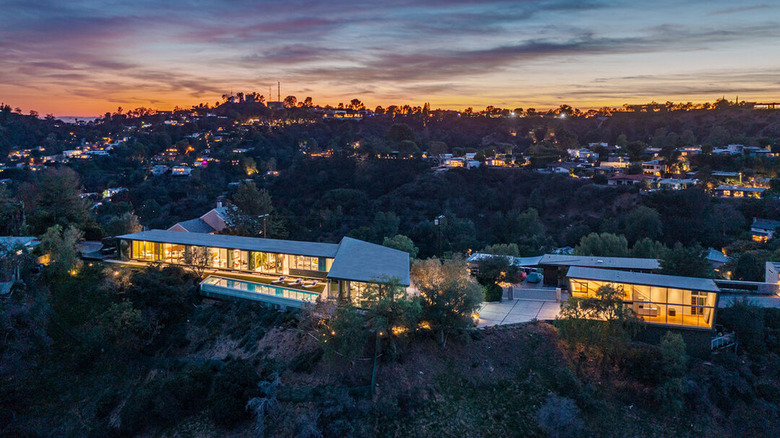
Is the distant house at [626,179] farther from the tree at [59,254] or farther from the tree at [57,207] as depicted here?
the tree at [59,254]

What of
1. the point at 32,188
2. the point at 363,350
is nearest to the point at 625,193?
the point at 363,350

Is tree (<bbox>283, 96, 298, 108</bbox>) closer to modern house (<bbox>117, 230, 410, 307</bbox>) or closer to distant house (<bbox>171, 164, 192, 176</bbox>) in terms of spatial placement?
distant house (<bbox>171, 164, 192, 176</bbox>)

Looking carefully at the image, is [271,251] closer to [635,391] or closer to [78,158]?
[635,391]

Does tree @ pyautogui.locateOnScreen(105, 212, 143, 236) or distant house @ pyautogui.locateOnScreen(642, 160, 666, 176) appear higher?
distant house @ pyautogui.locateOnScreen(642, 160, 666, 176)

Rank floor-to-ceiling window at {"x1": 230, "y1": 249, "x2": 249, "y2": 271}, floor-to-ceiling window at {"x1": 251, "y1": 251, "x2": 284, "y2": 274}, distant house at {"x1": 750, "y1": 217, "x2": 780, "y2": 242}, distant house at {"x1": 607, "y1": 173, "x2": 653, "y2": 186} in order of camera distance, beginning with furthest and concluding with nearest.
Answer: distant house at {"x1": 607, "y1": 173, "x2": 653, "y2": 186} → distant house at {"x1": 750, "y1": 217, "x2": 780, "y2": 242} → floor-to-ceiling window at {"x1": 230, "y1": 249, "x2": 249, "y2": 271} → floor-to-ceiling window at {"x1": 251, "y1": 251, "x2": 284, "y2": 274}

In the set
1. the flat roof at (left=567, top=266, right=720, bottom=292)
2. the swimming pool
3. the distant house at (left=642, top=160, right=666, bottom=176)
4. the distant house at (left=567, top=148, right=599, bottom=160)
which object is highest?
the distant house at (left=567, top=148, right=599, bottom=160)

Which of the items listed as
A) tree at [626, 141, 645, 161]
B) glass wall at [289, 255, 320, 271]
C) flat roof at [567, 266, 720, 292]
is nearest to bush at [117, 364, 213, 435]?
glass wall at [289, 255, 320, 271]

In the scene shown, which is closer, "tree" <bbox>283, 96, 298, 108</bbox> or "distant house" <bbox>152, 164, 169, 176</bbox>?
"distant house" <bbox>152, 164, 169, 176</bbox>
